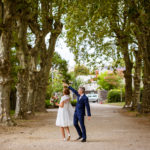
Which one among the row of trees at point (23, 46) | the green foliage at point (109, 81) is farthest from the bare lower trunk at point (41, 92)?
the green foliage at point (109, 81)

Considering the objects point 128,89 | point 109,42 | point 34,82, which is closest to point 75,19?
point 34,82

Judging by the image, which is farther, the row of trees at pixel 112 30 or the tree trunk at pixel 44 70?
the tree trunk at pixel 44 70

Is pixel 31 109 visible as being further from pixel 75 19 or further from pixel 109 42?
pixel 109 42

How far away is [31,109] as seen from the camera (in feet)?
71.6

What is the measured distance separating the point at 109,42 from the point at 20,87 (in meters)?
12.9

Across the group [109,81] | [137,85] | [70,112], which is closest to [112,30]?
[137,85]

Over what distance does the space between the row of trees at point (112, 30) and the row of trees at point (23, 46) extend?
1.19 m

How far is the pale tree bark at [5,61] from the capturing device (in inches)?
561

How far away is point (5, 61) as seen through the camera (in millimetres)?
14242

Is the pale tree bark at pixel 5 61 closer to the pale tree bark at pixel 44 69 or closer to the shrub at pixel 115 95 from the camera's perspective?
the pale tree bark at pixel 44 69

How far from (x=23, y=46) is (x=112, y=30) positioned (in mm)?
6854

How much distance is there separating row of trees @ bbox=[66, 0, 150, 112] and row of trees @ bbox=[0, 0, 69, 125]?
1.19m

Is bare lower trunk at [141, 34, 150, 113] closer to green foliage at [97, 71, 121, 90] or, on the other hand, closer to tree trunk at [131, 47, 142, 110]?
tree trunk at [131, 47, 142, 110]

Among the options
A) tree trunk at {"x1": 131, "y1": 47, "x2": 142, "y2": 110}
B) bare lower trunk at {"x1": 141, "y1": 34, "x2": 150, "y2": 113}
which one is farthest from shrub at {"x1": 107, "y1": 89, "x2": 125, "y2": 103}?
bare lower trunk at {"x1": 141, "y1": 34, "x2": 150, "y2": 113}
